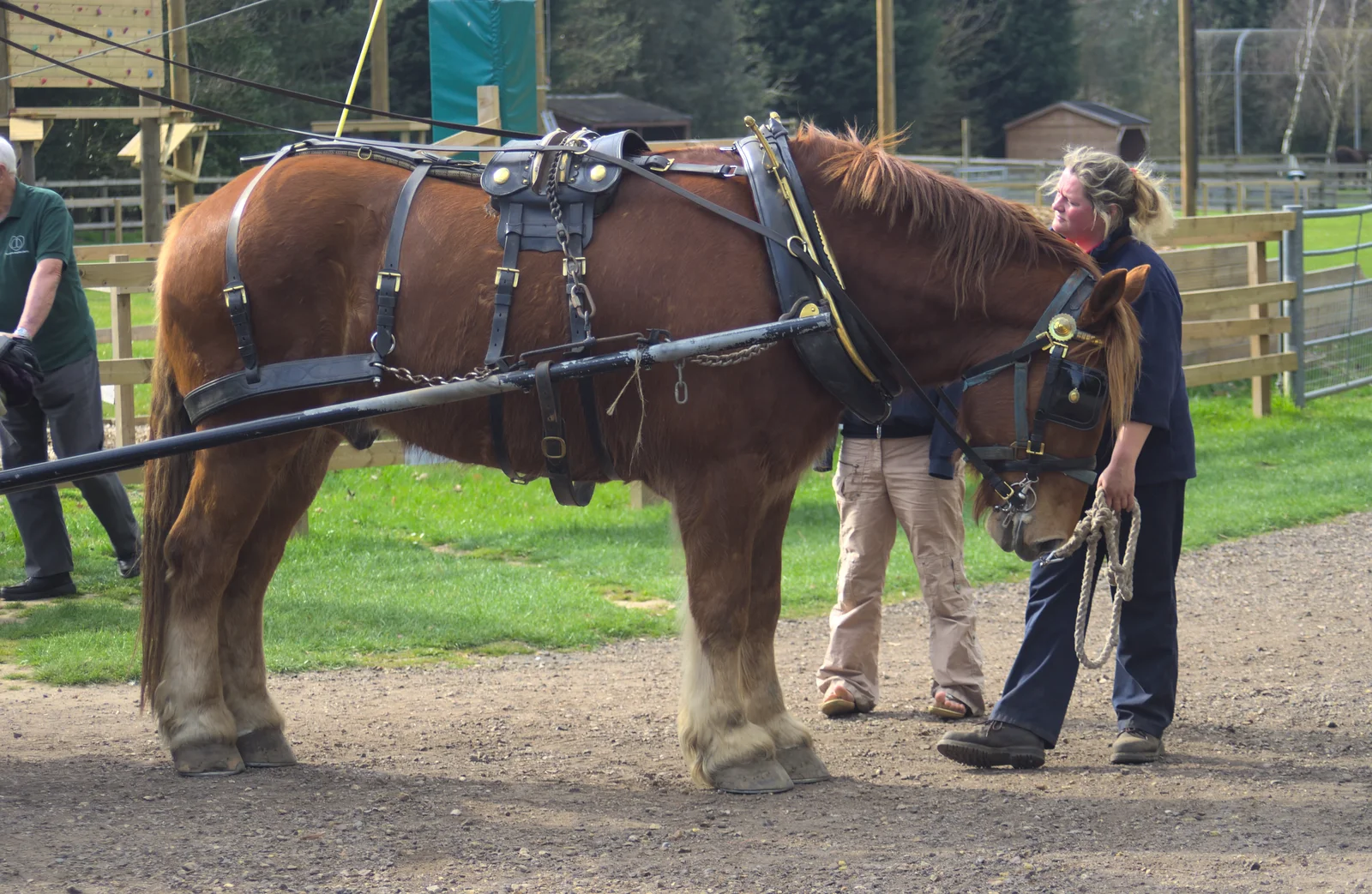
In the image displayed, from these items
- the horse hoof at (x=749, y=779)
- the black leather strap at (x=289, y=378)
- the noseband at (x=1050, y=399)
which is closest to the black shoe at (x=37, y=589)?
the black leather strap at (x=289, y=378)

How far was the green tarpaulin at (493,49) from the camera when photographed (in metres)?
8.93

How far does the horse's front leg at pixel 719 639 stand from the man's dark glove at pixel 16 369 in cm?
215

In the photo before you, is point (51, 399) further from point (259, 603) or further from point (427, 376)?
point (427, 376)

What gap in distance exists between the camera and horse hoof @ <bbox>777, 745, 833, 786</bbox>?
436 centimetres

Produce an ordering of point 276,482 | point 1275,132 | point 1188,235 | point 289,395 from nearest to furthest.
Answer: point 289,395 < point 276,482 < point 1188,235 < point 1275,132

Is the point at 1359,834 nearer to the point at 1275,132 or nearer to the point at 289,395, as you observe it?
the point at 289,395

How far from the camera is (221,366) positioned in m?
4.32

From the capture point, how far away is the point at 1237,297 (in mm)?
11406

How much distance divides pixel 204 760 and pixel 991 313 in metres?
2.81

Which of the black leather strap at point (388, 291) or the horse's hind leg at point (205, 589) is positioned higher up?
the black leather strap at point (388, 291)

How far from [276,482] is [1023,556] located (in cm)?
243

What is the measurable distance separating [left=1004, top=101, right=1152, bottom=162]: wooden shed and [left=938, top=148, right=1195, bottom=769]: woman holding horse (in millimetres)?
42327

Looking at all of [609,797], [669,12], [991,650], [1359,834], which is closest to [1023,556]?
[1359,834]

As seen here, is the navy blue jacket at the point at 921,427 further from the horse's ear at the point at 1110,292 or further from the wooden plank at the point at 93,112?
the wooden plank at the point at 93,112
